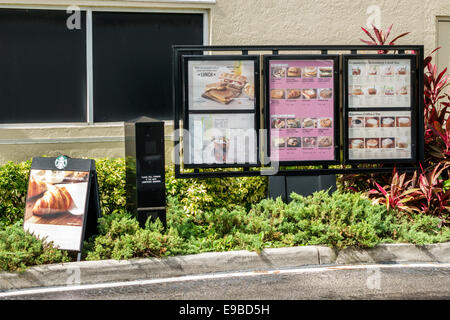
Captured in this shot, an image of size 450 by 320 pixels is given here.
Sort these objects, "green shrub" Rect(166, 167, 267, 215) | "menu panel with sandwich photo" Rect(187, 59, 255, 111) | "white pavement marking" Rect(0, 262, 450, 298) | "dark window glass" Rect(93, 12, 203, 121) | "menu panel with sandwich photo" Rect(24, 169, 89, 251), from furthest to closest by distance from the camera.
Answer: "dark window glass" Rect(93, 12, 203, 121) < "green shrub" Rect(166, 167, 267, 215) < "menu panel with sandwich photo" Rect(187, 59, 255, 111) < "menu panel with sandwich photo" Rect(24, 169, 89, 251) < "white pavement marking" Rect(0, 262, 450, 298)

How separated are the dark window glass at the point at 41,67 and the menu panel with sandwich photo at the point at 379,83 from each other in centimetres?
394

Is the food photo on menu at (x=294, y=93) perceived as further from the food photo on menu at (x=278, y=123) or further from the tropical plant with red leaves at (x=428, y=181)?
the tropical plant with red leaves at (x=428, y=181)

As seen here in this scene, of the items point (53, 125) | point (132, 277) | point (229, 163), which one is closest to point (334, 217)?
point (229, 163)

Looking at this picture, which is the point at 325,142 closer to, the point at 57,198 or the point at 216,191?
the point at 216,191

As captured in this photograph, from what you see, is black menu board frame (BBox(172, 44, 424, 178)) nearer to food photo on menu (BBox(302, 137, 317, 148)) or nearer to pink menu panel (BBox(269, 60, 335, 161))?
pink menu panel (BBox(269, 60, 335, 161))

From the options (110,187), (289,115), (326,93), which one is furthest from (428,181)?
(110,187)

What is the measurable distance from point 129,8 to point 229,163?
3023 mm

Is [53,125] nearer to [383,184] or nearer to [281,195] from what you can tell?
[281,195]

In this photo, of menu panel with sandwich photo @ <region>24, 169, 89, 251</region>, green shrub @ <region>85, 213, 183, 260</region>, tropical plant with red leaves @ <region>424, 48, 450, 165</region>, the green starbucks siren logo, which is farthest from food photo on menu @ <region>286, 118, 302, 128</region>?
the green starbucks siren logo

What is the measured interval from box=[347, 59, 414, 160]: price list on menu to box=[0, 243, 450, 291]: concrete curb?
5.33 feet

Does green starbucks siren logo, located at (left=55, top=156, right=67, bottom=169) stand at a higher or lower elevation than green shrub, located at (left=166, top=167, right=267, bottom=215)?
higher

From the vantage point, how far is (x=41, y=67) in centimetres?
867

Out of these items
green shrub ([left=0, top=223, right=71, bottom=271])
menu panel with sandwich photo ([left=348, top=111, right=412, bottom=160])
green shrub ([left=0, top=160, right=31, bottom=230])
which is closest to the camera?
green shrub ([left=0, top=223, right=71, bottom=271])

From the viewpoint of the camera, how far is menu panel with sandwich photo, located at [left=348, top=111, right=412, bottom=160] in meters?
7.84
